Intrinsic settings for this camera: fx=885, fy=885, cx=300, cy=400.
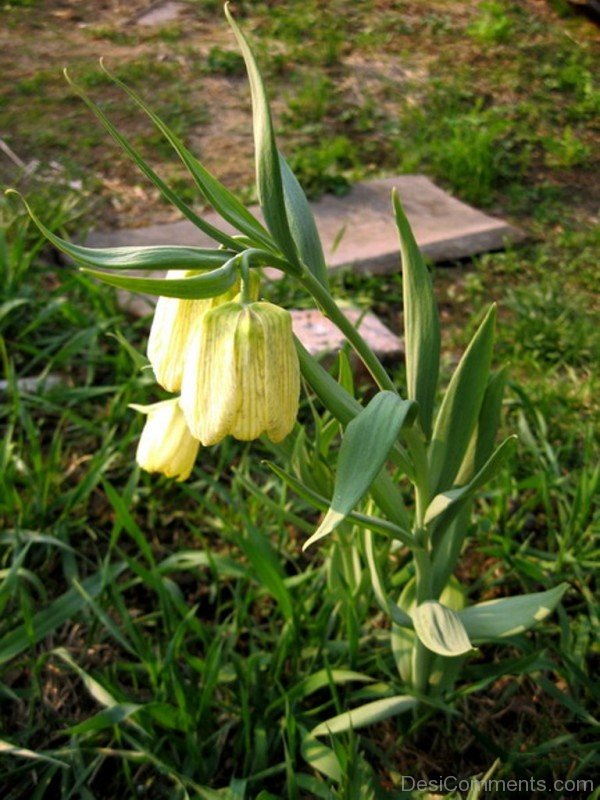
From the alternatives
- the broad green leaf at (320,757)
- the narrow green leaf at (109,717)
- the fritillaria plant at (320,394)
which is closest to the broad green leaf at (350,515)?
the fritillaria plant at (320,394)

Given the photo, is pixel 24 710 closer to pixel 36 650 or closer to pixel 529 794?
pixel 36 650

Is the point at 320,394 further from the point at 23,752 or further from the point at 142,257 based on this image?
the point at 23,752

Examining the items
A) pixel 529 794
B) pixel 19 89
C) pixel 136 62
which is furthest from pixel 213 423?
pixel 136 62

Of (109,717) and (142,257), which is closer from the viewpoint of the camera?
(142,257)

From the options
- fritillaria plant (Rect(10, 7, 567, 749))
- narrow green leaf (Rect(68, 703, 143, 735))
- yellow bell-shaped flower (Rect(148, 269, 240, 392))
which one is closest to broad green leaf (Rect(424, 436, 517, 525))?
fritillaria plant (Rect(10, 7, 567, 749))

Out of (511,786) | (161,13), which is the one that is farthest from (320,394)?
(161,13)

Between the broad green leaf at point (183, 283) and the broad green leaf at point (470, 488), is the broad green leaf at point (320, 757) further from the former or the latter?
the broad green leaf at point (183, 283)

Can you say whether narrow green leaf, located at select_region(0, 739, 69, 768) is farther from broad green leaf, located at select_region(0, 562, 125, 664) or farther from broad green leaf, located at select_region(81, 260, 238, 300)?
broad green leaf, located at select_region(81, 260, 238, 300)
